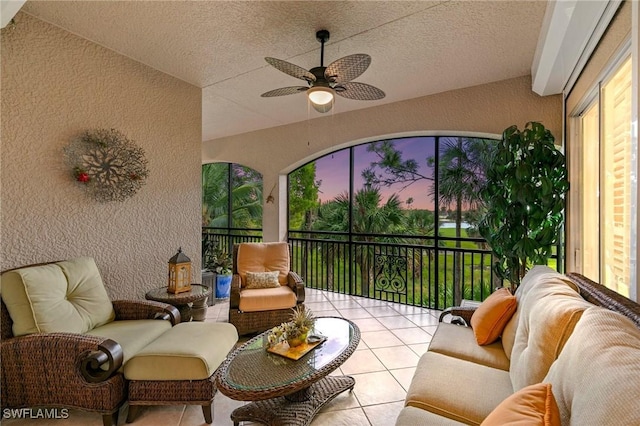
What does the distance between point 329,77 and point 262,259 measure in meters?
2.24

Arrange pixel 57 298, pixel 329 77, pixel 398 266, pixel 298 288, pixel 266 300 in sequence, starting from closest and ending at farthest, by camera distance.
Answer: pixel 57 298 < pixel 329 77 < pixel 266 300 < pixel 298 288 < pixel 398 266

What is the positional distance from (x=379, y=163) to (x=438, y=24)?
254 centimetres

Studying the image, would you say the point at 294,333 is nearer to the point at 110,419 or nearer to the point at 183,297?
the point at 110,419

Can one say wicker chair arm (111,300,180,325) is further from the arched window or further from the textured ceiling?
the arched window

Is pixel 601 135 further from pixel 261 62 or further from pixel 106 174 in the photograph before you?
pixel 106 174

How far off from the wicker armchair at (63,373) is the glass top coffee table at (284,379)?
0.69 meters

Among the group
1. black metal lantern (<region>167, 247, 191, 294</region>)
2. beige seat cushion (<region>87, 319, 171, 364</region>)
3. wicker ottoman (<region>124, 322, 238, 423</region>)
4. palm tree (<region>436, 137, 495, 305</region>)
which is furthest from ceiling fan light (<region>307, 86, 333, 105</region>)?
palm tree (<region>436, 137, 495, 305</region>)

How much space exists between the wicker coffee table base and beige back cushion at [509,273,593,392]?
3.76 ft

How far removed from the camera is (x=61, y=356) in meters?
1.78

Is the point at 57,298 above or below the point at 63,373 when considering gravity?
above

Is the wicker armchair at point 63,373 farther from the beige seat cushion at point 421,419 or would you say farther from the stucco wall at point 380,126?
the stucco wall at point 380,126

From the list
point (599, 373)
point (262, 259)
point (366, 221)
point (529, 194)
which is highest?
point (529, 194)

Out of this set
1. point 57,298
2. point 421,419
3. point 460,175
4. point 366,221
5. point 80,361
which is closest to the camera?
point 421,419

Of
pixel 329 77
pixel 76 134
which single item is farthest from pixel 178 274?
pixel 329 77
